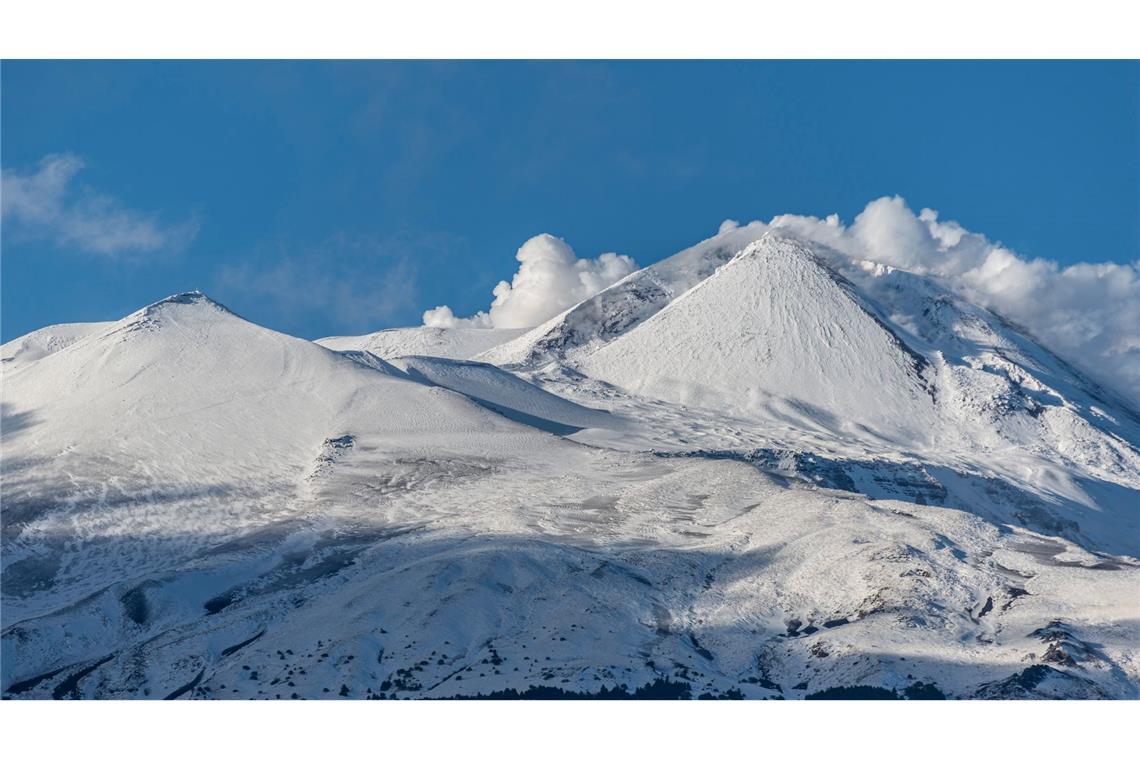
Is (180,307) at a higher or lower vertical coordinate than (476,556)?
higher

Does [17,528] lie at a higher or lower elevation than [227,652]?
higher

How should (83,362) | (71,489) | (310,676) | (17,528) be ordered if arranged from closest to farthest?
(310,676), (17,528), (71,489), (83,362)

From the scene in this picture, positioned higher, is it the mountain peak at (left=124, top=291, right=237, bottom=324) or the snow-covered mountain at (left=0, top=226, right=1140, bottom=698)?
the mountain peak at (left=124, top=291, right=237, bottom=324)

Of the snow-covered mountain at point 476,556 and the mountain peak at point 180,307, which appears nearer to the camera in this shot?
the snow-covered mountain at point 476,556

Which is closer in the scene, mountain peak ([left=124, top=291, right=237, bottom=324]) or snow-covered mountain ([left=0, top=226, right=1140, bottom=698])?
snow-covered mountain ([left=0, top=226, right=1140, bottom=698])

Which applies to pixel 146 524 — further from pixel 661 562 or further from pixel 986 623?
pixel 986 623

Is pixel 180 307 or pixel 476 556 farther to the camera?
pixel 180 307

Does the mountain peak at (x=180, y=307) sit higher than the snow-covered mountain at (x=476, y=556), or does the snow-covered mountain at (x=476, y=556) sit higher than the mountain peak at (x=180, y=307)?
the mountain peak at (x=180, y=307)

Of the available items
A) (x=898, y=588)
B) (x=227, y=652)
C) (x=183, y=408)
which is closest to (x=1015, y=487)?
(x=898, y=588)
